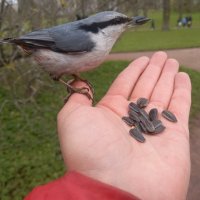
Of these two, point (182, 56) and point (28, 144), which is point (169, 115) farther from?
point (182, 56)

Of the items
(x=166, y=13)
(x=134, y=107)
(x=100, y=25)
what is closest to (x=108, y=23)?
(x=100, y=25)

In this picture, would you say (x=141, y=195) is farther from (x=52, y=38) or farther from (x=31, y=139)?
(x=31, y=139)

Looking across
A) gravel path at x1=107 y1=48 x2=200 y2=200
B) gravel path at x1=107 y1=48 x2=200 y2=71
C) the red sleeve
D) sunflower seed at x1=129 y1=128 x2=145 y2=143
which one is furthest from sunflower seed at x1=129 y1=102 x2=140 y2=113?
gravel path at x1=107 y1=48 x2=200 y2=71

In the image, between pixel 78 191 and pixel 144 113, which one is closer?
pixel 78 191

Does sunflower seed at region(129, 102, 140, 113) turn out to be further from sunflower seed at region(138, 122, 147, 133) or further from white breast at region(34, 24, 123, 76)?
white breast at region(34, 24, 123, 76)

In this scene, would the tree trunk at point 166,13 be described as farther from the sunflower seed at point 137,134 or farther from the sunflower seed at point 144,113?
the sunflower seed at point 137,134

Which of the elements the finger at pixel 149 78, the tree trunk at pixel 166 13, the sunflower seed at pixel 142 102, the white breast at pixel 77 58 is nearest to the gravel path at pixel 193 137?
the finger at pixel 149 78
